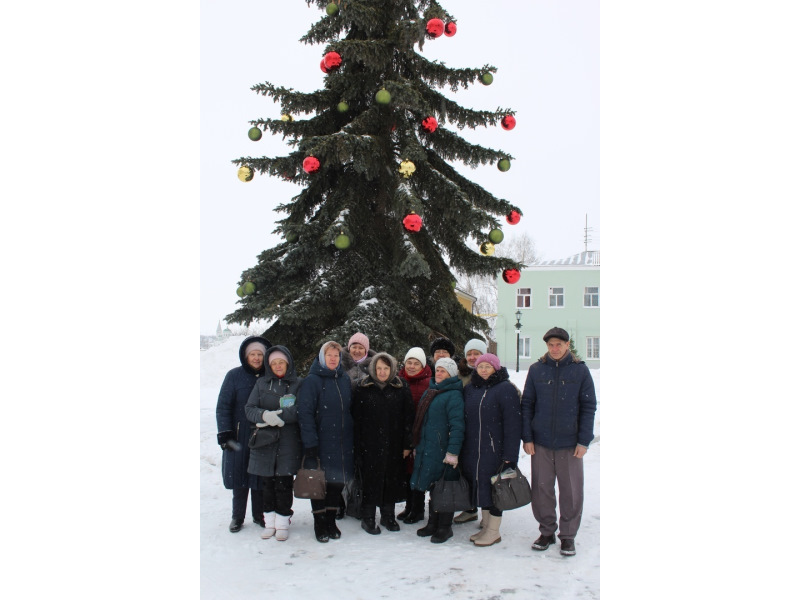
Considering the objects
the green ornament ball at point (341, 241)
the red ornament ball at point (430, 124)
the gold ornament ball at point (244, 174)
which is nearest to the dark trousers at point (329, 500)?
the green ornament ball at point (341, 241)

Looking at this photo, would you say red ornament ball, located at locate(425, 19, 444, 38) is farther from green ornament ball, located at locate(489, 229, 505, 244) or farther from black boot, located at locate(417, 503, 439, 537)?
black boot, located at locate(417, 503, 439, 537)

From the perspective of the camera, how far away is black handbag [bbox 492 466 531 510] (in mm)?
4688

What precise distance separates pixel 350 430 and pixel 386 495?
0.70m

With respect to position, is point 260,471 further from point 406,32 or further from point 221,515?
point 406,32

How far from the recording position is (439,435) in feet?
16.4

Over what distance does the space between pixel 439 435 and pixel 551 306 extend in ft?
84.6

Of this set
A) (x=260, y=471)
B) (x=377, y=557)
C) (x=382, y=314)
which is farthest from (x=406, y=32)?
(x=377, y=557)

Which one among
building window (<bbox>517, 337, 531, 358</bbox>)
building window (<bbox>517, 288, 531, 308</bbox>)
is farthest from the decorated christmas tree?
building window (<bbox>517, 337, 531, 358</bbox>)

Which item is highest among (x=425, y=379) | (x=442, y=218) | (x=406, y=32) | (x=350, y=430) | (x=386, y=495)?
(x=406, y=32)

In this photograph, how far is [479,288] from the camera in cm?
4153

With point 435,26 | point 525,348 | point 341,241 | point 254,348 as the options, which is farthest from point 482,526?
point 525,348

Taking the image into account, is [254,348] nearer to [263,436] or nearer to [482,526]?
[263,436]

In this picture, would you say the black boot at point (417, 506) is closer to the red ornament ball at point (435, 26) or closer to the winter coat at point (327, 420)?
the winter coat at point (327, 420)

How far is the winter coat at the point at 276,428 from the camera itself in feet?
16.3
